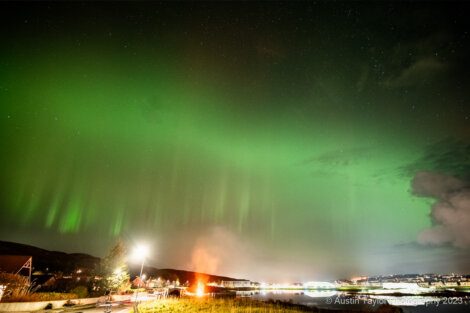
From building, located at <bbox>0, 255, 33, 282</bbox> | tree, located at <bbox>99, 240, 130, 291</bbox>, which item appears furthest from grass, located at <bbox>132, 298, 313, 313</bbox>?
building, located at <bbox>0, 255, 33, 282</bbox>

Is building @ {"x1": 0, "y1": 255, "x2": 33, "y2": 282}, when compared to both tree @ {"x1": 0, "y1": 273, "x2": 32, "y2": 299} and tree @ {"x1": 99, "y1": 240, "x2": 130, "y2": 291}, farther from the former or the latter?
tree @ {"x1": 0, "y1": 273, "x2": 32, "y2": 299}

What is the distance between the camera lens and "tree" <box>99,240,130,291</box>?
4716 cm

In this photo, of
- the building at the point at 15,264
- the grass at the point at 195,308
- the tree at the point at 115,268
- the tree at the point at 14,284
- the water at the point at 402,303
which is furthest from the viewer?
the water at the point at 402,303

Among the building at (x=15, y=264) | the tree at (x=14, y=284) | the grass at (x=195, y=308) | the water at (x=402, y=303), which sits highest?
the building at (x=15, y=264)

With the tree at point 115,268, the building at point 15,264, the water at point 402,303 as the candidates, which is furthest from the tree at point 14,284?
the water at point 402,303

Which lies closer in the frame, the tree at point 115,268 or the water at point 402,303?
the tree at point 115,268

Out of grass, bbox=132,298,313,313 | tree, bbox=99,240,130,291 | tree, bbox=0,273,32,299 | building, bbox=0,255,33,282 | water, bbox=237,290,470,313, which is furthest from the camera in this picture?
water, bbox=237,290,470,313

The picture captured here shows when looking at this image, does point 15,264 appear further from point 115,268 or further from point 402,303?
point 402,303

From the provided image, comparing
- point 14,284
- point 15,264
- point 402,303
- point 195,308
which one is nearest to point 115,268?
point 14,284

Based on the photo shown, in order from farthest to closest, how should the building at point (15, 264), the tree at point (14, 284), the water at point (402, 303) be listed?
the water at point (402, 303)
the building at point (15, 264)
the tree at point (14, 284)

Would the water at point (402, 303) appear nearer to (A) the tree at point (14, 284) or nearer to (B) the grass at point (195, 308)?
(B) the grass at point (195, 308)

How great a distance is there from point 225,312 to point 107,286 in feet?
90.1

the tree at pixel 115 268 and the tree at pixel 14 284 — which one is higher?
the tree at pixel 115 268

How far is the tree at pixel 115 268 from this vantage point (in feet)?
155
